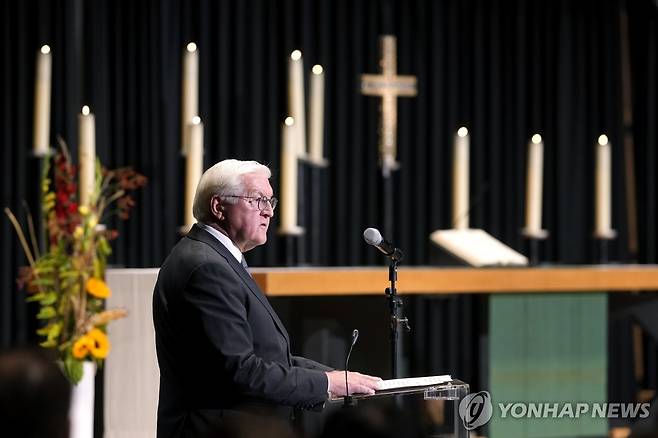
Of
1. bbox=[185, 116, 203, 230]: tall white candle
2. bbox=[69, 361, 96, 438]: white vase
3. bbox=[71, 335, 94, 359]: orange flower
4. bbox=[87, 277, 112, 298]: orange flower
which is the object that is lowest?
bbox=[69, 361, 96, 438]: white vase

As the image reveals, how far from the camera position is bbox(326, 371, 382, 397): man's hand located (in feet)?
9.53

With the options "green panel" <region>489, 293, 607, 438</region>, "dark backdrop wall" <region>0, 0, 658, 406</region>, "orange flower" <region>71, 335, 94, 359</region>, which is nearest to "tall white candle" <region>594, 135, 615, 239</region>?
"green panel" <region>489, 293, 607, 438</region>

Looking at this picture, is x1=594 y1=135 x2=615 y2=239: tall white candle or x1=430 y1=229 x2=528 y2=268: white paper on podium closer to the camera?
x1=430 y1=229 x2=528 y2=268: white paper on podium

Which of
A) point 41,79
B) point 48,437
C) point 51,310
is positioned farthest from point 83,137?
point 48,437

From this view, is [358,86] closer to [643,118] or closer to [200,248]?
[643,118]

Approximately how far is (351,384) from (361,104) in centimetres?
405

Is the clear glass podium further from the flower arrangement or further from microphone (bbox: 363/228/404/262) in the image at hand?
the flower arrangement

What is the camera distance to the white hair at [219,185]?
3111 mm

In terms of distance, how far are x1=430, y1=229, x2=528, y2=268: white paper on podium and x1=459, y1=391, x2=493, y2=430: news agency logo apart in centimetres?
187

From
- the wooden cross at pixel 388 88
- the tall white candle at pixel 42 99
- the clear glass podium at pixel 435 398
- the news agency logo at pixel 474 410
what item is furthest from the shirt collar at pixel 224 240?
the wooden cross at pixel 388 88

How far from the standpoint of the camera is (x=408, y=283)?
482 centimetres

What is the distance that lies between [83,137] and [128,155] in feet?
3.88

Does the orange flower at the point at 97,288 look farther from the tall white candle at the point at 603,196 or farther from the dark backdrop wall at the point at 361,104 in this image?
the tall white candle at the point at 603,196

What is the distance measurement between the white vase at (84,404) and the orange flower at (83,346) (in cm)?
10
